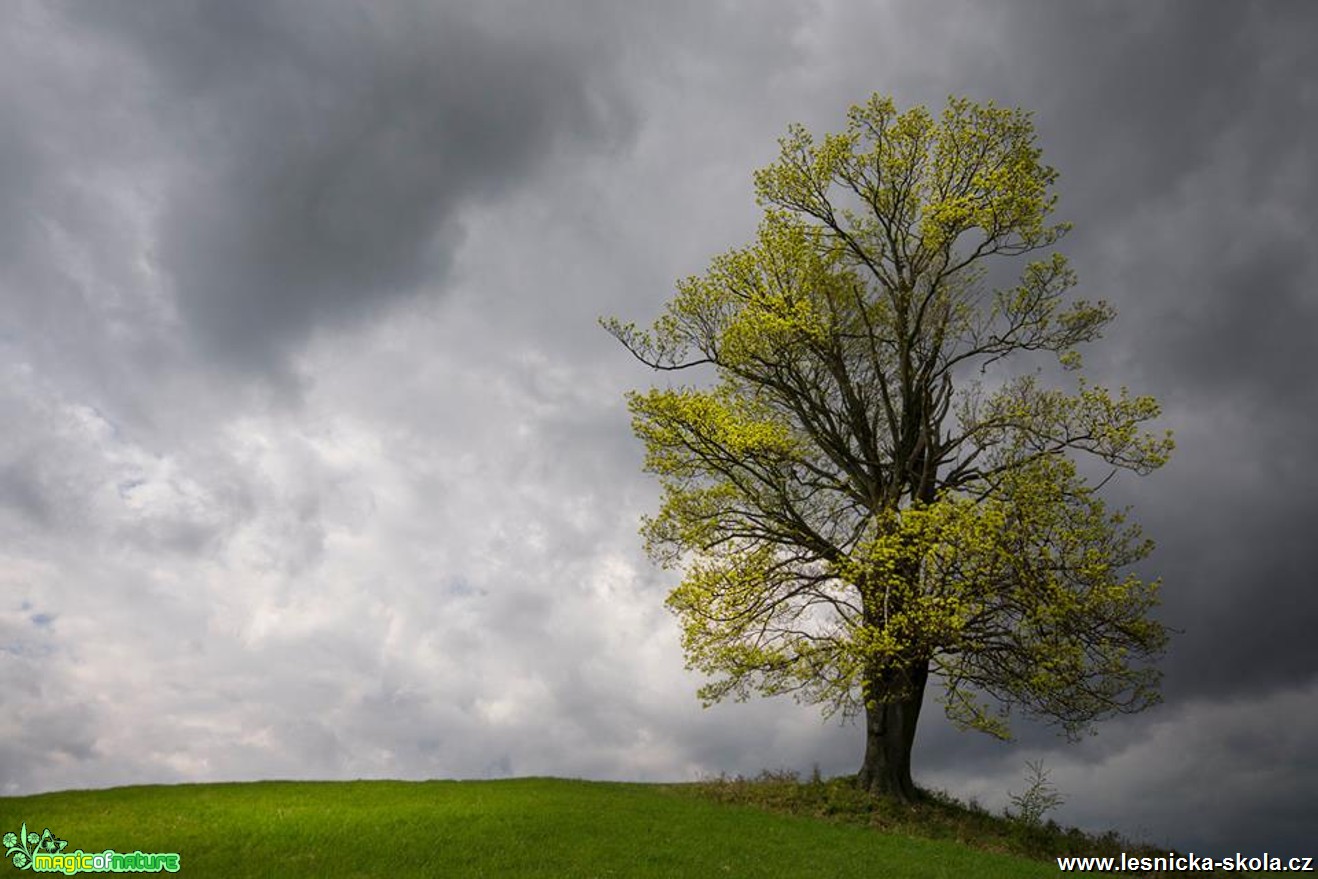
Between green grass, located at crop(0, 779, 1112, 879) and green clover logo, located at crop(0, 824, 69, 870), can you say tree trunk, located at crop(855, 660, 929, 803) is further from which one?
green clover logo, located at crop(0, 824, 69, 870)

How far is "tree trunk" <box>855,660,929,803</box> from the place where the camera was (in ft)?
83.5

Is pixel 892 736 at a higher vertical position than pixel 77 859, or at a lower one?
higher

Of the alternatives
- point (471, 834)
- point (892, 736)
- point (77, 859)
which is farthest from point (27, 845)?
point (892, 736)

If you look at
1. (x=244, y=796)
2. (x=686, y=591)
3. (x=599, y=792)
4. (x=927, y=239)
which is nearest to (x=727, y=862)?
(x=599, y=792)

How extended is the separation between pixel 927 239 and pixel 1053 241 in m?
3.71

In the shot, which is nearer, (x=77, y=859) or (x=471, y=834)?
(x=77, y=859)

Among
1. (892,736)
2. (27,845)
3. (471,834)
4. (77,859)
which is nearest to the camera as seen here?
(77,859)

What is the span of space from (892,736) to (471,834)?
42.8 feet

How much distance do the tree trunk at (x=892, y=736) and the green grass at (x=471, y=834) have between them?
2818 mm

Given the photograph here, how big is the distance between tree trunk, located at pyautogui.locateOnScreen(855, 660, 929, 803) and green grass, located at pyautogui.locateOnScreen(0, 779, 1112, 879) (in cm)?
282

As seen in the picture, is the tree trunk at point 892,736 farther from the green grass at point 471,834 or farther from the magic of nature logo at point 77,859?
the magic of nature logo at point 77,859

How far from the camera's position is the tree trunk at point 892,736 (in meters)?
25.4

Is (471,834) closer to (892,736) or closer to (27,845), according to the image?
(27,845)

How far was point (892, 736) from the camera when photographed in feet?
84.9
